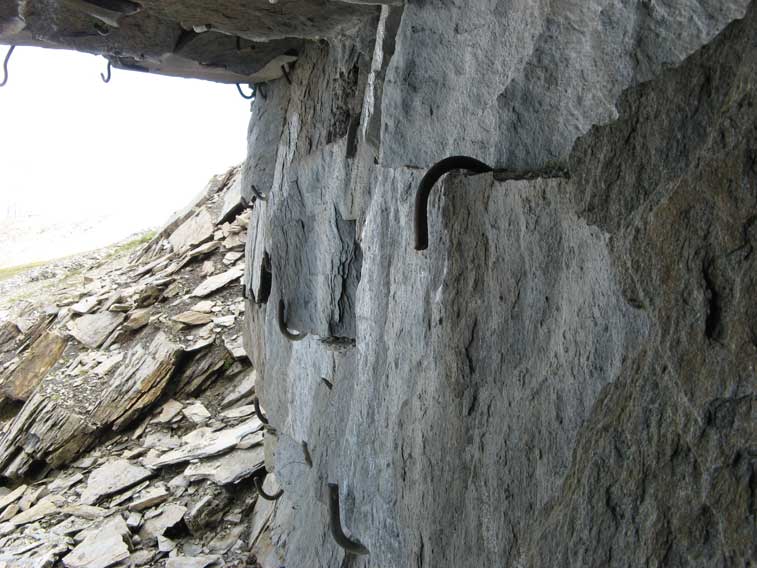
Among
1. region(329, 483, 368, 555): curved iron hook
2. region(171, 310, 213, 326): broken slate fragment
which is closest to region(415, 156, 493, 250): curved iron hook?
region(329, 483, 368, 555): curved iron hook

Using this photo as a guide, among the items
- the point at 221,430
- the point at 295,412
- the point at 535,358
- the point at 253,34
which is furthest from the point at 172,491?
the point at 535,358

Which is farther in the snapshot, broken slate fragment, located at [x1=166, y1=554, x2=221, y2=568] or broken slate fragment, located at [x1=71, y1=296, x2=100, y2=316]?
broken slate fragment, located at [x1=71, y1=296, x2=100, y2=316]

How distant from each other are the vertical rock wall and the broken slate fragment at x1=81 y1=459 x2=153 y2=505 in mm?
4816

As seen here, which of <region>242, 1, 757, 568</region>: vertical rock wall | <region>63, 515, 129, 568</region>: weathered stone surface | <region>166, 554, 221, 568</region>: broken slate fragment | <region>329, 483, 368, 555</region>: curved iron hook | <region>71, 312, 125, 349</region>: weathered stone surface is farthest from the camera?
<region>71, 312, 125, 349</region>: weathered stone surface

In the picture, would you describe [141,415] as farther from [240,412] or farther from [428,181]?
[428,181]

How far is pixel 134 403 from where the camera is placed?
283 inches

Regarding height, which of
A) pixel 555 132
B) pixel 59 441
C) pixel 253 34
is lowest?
pixel 59 441

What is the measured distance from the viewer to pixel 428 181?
147 cm

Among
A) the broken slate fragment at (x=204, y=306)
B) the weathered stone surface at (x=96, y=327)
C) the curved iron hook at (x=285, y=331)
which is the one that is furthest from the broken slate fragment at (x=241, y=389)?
the curved iron hook at (x=285, y=331)

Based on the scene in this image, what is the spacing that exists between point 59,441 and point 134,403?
800mm

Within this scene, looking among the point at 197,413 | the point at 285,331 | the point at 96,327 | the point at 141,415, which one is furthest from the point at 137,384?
the point at 285,331

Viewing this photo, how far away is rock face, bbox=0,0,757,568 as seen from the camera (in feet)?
3.08

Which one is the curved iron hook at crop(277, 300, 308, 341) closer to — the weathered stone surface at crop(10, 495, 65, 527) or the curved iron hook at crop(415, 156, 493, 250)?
the curved iron hook at crop(415, 156, 493, 250)

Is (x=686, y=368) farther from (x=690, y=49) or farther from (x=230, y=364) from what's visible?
(x=230, y=364)
